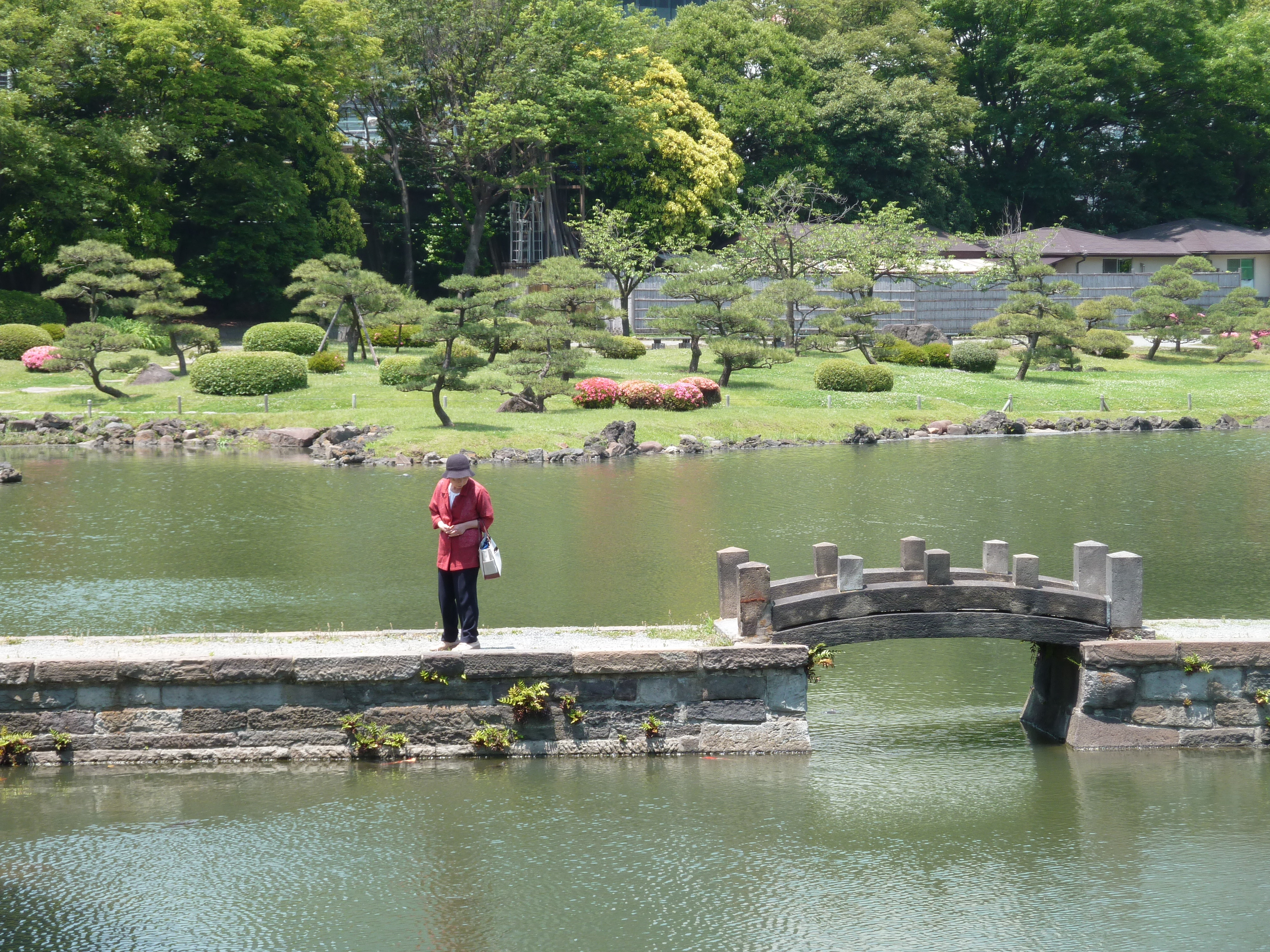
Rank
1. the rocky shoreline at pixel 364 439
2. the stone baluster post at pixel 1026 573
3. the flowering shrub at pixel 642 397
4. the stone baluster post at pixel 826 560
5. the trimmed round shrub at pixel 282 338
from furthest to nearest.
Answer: the trimmed round shrub at pixel 282 338 → the flowering shrub at pixel 642 397 → the rocky shoreline at pixel 364 439 → the stone baluster post at pixel 826 560 → the stone baluster post at pixel 1026 573

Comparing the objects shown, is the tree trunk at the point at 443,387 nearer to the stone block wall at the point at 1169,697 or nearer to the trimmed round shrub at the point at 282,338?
the trimmed round shrub at the point at 282,338

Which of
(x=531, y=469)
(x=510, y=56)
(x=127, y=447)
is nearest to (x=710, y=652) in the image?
(x=531, y=469)

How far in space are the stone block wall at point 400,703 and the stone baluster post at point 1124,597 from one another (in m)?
2.97

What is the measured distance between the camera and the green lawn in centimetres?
3475

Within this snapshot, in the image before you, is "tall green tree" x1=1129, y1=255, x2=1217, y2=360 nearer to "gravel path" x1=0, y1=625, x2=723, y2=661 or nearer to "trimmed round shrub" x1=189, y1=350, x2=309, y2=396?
"trimmed round shrub" x1=189, y1=350, x2=309, y2=396

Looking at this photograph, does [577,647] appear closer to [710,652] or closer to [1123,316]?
[710,652]

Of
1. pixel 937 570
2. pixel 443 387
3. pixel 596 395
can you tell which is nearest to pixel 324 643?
pixel 937 570

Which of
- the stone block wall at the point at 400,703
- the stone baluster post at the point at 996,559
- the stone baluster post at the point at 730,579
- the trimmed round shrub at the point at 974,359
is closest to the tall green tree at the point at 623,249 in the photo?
the trimmed round shrub at the point at 974,359

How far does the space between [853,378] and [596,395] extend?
29.4 feet

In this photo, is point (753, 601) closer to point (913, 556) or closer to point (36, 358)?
point (913, 556)

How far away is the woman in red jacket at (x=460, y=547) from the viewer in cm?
1134

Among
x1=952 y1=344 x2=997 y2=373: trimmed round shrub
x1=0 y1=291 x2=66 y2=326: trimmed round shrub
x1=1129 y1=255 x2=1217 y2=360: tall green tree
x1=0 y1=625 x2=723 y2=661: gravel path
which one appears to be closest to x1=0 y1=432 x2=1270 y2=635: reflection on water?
x1=0 y1=625 x2=723 y2=661: gravel path

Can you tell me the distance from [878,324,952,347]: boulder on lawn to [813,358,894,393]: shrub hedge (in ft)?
25.0

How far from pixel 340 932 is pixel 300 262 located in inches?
1739
